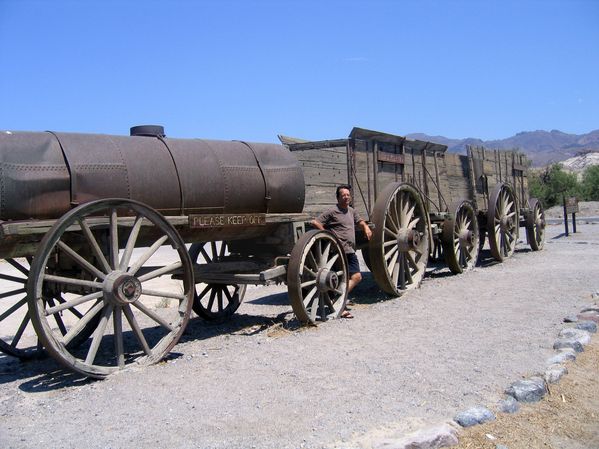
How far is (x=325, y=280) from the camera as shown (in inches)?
277

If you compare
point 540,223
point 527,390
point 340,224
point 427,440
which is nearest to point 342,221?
point 340,224

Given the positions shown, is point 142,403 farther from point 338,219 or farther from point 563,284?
point 563,284

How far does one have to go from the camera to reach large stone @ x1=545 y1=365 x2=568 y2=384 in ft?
15.1

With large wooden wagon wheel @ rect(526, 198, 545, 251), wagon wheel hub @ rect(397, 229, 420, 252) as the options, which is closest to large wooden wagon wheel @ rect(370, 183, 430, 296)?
wagon wheel hub @ rect(397, 229, 420, 252)

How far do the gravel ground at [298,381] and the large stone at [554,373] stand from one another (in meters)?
0.17

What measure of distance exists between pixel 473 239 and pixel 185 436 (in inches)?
356

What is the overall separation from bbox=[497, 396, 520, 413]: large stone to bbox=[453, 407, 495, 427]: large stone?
164 millimetres

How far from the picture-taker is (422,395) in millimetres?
4234

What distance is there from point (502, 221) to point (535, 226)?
228cm

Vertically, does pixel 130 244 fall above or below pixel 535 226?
above

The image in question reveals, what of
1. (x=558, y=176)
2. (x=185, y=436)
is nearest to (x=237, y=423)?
(x=185, y=436)

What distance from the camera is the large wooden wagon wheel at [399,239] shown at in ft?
27.0

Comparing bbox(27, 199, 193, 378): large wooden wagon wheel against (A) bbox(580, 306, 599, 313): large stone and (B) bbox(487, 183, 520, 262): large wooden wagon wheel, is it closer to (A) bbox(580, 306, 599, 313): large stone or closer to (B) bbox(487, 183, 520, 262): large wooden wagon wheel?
(A) bbox(580, 306, 599, 313): large stone

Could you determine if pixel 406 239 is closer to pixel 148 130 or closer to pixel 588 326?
pixel 588 326
